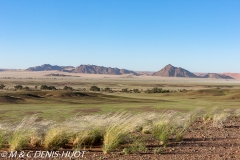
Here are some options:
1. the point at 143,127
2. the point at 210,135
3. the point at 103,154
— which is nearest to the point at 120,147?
the point at 103,154

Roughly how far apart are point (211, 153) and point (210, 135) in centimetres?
354

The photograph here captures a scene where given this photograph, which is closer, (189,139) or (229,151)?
(229,151)

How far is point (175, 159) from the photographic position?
9.05m

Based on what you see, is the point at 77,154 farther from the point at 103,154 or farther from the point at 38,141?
the point at 38,141

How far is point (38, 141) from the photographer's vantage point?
10.5m

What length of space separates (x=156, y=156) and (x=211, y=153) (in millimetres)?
1665

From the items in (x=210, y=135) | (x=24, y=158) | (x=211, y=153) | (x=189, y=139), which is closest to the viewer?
(x=24, y=158)

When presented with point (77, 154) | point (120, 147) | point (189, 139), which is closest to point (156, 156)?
point (120, 147)

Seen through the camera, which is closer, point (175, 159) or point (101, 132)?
point (175, 159)

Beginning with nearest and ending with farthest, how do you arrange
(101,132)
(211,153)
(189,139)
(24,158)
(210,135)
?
(24,158) → (211,153) → (101,132) → (189,139) → (210,135)

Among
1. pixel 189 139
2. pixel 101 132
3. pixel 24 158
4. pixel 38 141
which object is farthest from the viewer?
pixel 189 139

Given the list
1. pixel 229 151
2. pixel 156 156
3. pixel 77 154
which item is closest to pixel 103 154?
pixel 77 154

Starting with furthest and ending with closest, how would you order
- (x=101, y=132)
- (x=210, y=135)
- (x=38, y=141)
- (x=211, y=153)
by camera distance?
(x=210, y=135), (x=101, y=132), (x=38, y=141), (x=211, y=153)

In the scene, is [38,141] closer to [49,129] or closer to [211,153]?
[49,129]
